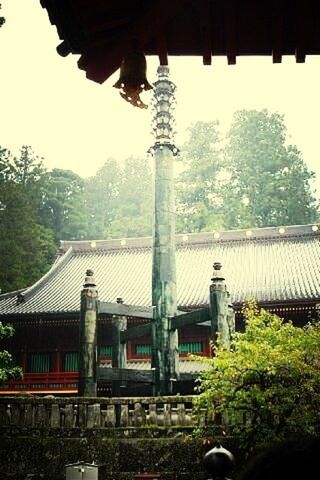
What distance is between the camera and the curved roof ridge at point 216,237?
2725 cm

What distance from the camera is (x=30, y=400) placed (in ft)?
39.9

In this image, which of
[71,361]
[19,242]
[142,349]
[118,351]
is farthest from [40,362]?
[19,242]

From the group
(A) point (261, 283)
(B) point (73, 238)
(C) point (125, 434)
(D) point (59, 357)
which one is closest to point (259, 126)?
(B) point (73, 238)

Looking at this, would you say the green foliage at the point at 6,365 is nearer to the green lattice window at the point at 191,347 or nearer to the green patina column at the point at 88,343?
the green patina column at the point at 88,343

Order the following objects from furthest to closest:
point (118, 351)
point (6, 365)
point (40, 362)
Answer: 1. point (6, 365)
2. point (40, 362)
3. point (118, 351)

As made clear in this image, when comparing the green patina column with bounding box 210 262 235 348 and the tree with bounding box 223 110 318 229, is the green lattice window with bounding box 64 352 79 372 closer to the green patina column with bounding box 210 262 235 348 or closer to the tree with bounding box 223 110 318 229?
the green patina column with bounding box 210 262 235 348

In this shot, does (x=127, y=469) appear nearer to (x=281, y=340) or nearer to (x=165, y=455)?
(x=165, y=455)

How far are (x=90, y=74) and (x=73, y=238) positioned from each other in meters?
50.0

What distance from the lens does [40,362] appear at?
71.5ft

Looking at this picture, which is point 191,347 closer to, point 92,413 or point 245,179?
point 92,413

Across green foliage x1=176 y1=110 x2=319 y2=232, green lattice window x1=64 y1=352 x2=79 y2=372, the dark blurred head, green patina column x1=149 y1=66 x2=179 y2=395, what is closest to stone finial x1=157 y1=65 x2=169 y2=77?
green patina column x1=149 y1=66 x2=179 y2=395

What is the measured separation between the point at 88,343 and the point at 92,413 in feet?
7.17

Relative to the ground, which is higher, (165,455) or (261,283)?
(261,283)

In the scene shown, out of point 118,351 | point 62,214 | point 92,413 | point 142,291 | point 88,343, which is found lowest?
point 92,413
